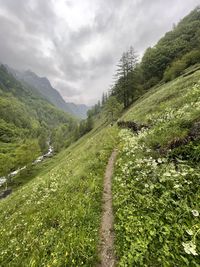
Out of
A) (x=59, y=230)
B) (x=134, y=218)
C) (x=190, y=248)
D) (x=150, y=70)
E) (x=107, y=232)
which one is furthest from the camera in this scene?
(x=150, y=70)

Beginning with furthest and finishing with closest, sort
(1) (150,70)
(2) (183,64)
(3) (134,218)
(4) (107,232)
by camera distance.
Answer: (1) (150,70), (2) (183,64), (4) (107,232), (3) (134,218)

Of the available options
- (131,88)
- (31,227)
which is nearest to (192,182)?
(31,227)

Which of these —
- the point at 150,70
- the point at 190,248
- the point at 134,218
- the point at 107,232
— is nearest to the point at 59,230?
the point at 107,232

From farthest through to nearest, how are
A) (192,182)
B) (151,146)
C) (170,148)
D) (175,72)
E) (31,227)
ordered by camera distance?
(175,72), (151,146), (170,148), (31,227), (192,182)

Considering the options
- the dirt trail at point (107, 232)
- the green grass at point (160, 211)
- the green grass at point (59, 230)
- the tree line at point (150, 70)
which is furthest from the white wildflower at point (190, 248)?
the tree line at point (150, 70)

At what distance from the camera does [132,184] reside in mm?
9852

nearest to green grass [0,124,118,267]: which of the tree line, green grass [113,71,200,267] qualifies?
green grass [113,71,200,267]

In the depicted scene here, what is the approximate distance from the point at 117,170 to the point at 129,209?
5365 millimetres

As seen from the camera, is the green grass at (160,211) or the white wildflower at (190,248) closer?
the white wildflower at (190,248)

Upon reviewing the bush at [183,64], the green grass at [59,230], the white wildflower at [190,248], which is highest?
the bush at [183,64]

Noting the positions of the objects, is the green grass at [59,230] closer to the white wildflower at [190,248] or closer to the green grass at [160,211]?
the green grass at [160,211]

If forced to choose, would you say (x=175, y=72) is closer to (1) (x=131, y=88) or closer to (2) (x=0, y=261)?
(1) (x=131, y=88)

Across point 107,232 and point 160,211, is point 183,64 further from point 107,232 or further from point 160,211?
point 107,232

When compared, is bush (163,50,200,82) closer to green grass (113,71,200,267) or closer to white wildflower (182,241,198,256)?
green grass (113,71,200,267)
